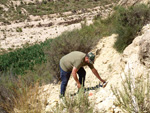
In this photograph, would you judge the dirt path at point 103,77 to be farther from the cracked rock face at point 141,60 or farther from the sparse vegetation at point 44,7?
the sparse vegetation at point 44,7

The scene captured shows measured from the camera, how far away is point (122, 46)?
5.80m

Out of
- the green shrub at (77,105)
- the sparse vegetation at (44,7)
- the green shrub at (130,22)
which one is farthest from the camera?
the sparse vegetation at (44,7)

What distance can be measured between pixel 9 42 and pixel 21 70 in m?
11.2

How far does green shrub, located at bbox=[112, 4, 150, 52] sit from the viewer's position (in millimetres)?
5562

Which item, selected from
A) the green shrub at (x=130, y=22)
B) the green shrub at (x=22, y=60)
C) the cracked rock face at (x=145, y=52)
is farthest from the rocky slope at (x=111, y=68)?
the green shrub at (x=22, y=60)

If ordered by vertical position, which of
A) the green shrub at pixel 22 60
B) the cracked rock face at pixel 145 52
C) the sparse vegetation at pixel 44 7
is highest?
the sparse vegetation at pixel 44 7

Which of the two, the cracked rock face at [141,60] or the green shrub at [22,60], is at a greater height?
the cracked rock face at [141,60]

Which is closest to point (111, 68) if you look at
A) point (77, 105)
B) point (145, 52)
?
point (145, 52)

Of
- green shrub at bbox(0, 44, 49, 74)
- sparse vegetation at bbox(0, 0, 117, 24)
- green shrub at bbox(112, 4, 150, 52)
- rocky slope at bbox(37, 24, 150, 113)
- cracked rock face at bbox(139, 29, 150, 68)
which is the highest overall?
sparse vegetation at bbox(0, 0, 117, 24)

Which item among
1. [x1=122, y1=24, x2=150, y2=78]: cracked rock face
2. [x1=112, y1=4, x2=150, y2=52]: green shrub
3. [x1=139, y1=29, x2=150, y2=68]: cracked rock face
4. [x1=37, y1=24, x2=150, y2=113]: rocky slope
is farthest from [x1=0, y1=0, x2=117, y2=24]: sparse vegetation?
[x1=139, y1=29, x2=150, y2=68]: cracked rock face

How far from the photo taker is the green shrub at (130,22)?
556cm

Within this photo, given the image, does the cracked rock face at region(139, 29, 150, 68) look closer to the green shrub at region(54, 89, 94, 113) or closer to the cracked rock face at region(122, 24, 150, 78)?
the cracked rock face at region(122, 24, 150, 78)

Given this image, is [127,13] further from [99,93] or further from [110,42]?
[99,93]

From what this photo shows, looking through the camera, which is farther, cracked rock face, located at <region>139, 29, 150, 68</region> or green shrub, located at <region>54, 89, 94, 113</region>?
cracked rock face, located at <region>139, 29, 150, 68</region>
